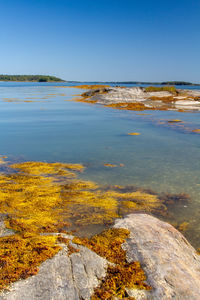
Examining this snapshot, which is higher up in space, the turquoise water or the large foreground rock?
the large foreground rock

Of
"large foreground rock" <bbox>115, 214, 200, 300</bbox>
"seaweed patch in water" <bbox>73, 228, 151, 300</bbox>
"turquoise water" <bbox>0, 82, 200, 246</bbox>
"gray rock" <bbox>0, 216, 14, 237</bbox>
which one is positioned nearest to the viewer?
"seaweed patch in water" <bbox>73, 228, 151, 300</bbox>

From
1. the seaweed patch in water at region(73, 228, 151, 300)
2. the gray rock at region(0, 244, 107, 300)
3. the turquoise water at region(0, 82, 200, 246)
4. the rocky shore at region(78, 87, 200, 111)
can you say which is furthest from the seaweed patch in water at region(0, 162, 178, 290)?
the rocky shore at region(78, 87, 200, 111)

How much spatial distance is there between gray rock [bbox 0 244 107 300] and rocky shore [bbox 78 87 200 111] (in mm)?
37696

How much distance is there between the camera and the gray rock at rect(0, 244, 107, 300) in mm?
4000

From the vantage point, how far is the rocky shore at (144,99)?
43.6 meters

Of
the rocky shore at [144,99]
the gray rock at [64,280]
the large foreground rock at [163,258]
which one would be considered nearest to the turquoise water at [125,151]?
the large foreground rock at [163,258]

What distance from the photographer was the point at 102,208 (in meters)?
8.12

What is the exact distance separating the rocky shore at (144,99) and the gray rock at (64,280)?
124 feet

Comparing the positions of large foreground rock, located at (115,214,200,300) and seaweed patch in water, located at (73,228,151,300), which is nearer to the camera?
seaweed patch in water, located at (73,228,151,300)

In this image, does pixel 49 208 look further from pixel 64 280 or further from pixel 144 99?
pixel 144 99

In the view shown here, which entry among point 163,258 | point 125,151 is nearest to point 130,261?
point 163,258

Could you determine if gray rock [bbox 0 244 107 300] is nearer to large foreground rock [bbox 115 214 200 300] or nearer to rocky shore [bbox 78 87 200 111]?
large foreground rock [bbox 115 214 200 300]

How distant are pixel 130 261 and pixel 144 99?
1878 inches

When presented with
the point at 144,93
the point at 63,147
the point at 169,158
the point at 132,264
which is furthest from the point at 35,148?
the point at 144,93
